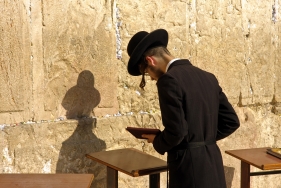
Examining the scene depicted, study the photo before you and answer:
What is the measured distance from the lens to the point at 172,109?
3.21 m

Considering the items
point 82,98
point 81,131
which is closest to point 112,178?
point 81,131

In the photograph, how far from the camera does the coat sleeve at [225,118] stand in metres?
3.62

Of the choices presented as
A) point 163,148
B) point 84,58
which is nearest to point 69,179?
point 163,148

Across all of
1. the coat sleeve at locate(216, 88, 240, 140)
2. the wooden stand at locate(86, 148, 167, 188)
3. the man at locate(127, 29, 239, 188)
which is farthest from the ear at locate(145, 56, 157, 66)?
the wooden stand at locate(86, 148, 167, 188)

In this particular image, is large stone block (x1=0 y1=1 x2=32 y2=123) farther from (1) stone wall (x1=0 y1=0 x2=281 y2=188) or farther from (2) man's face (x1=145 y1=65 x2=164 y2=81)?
(2) man's face (x1=145 y1=65 x2=164 y2=81)

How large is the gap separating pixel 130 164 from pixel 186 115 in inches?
28.2

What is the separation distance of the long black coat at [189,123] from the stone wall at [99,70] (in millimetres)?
1099

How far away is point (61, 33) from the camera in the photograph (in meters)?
4.23

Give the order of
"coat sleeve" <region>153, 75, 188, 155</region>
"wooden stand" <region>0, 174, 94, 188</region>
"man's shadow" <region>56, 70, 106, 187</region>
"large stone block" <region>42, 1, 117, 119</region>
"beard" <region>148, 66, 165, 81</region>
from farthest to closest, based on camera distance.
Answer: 1. "man's shadow" <region>56, 70, 106, 187</region>
2. "large stone block" <region>42, 1, 117, 119</region>
3. "beard" <region>148, 66, 165, 81</region>
4. "coat sleeve" <region>153, 75, 188, 155</region>
5. "wooden stand" <region>0, 174, 94, 188</region>

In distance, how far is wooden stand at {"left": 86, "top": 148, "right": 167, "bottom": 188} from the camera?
3.66 m

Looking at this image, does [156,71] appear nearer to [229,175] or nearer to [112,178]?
[112,178]

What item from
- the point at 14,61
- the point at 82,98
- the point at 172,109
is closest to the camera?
the point at 172,109

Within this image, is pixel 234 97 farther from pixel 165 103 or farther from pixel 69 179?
pixel 69 179

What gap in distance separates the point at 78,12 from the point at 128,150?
1212 mm
